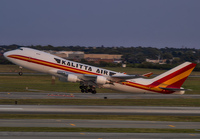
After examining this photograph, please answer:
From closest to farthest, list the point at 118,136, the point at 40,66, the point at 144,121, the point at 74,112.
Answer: the point at 118,136 < the point at 144,121 < the point at 74,112 < the point at 40,66

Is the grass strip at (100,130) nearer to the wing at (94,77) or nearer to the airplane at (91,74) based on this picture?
the airplane at (91,74)

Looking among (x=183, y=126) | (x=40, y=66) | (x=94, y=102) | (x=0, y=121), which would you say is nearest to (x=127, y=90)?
(x=94, y=102)

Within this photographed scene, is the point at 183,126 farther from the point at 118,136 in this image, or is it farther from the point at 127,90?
the point at 127,90

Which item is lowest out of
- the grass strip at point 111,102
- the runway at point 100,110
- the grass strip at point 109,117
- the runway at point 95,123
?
the runway at point 95,123

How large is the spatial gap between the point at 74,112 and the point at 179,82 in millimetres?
19499

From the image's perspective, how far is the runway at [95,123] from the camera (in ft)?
104

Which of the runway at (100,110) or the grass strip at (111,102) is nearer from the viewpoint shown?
the runway at (100,110)

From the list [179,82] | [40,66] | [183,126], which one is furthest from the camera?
[179,82]

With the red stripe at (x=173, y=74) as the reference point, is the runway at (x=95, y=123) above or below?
below

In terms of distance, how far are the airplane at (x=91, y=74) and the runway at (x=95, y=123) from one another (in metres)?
14.1

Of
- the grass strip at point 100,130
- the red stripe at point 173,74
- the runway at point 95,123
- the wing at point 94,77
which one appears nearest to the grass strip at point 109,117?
the runway at point 95,123

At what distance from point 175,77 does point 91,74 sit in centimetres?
1235

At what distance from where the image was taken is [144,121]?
35.0 metres

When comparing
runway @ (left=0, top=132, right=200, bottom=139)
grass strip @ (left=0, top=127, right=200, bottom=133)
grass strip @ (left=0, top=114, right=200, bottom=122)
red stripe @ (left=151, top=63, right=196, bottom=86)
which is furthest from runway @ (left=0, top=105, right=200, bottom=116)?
A: runway @ (left=0, top=132, right=200, bottom=139)
